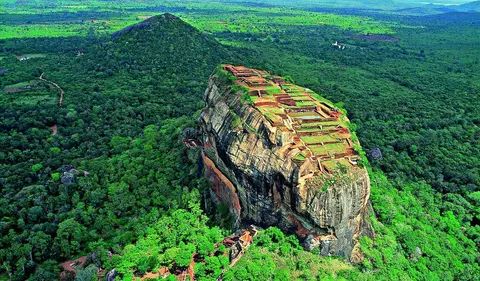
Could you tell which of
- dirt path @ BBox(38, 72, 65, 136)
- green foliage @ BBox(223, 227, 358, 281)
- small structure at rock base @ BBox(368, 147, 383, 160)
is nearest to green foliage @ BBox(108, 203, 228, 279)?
green foliage @ BBox(223, 227, 358, 281)

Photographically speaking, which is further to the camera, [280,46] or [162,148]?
[280,46]

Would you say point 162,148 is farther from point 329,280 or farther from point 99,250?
point 329,280

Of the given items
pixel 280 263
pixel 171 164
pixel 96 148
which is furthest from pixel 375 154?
pixel 96 148

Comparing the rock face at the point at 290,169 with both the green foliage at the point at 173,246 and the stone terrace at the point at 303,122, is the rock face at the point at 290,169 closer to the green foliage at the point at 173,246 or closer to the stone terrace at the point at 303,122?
the stone terrace at the point at 303,122

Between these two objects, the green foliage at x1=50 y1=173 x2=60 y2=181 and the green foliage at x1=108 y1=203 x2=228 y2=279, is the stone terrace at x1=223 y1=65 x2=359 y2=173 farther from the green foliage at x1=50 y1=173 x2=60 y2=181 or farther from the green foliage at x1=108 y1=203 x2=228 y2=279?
the green foliage at x1=50 y1=173 x2=60 y2=181

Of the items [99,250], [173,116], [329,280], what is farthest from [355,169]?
[173,116]

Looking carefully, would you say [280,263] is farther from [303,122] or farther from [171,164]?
[171,164]
